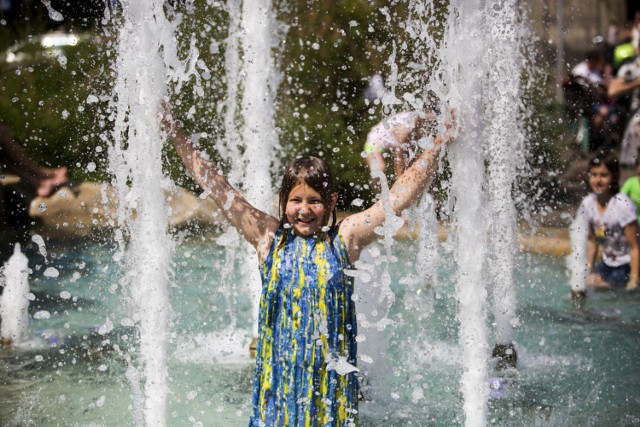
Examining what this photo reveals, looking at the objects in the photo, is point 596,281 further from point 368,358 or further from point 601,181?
point 368,358

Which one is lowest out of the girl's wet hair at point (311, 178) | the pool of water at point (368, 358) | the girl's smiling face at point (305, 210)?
the pool of water at point (368, 358)

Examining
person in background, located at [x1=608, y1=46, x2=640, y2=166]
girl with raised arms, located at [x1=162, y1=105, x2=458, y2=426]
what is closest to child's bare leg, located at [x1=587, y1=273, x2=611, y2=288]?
person in background, located at [x1=608, y1=46, x2=640, y2=166]

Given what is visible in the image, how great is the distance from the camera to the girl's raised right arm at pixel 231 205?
117 inches

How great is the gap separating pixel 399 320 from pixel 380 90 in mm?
5293

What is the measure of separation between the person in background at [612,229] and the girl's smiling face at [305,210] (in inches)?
182

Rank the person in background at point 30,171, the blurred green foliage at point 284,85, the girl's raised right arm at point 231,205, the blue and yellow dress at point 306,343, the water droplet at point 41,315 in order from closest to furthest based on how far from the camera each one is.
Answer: the blue and yellow dress at point 306,343 → the girl's raised right arm at point 231,205 → the person in background at point 30,171 → the water droplet at point 41,315 → the blurred green foliage at point 284,85

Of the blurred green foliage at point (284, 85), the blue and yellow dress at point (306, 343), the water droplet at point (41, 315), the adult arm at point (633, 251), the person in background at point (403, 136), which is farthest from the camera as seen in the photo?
the blurred green foliage at point (284, 85)

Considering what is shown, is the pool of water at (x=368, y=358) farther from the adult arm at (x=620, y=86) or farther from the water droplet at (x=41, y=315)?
the adult arm at (x=620, y=86)

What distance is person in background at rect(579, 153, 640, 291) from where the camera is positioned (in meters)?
6.96

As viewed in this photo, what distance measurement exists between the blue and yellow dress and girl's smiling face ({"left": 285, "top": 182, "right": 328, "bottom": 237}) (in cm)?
6

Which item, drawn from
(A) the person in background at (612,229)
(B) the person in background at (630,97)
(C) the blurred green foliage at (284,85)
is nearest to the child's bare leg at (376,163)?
(A) the person in background at (612,229)

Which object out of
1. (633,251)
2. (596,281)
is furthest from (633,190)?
(596,281)

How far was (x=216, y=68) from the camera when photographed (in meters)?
10.5

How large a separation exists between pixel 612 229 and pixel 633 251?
249mm
